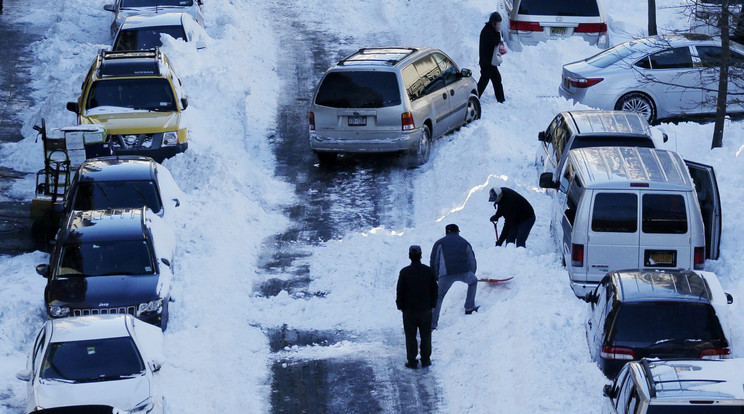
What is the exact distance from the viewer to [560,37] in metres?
26.8

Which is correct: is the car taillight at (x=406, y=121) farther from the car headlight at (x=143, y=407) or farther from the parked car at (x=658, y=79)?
the car headlight at (x=143, y=407)

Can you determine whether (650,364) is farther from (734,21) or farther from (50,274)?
(734,21)

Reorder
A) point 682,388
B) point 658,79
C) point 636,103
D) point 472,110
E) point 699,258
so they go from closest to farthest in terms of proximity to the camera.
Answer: point 682,388
point 699,258
point 658,79
point 636,103
point 472,110

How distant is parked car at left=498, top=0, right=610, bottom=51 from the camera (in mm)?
26547

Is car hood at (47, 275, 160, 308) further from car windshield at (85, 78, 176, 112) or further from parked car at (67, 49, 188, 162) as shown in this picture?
car windshield at (85, 78, 176, 112)

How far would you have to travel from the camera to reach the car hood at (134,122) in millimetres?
20438

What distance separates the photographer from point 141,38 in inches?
1047

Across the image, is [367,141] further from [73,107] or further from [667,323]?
Answer: [667,323]

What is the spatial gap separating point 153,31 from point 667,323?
696 inches

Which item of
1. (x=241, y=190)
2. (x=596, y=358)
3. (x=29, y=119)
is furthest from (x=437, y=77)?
(x=596, y=358)

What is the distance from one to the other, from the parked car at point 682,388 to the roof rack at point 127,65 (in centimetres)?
1375

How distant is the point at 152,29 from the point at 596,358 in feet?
56.3

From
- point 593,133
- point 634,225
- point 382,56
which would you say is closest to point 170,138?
point 382,56

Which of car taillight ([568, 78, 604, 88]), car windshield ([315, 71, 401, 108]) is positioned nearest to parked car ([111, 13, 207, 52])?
car windshield ([315, 71, 401, 108])
